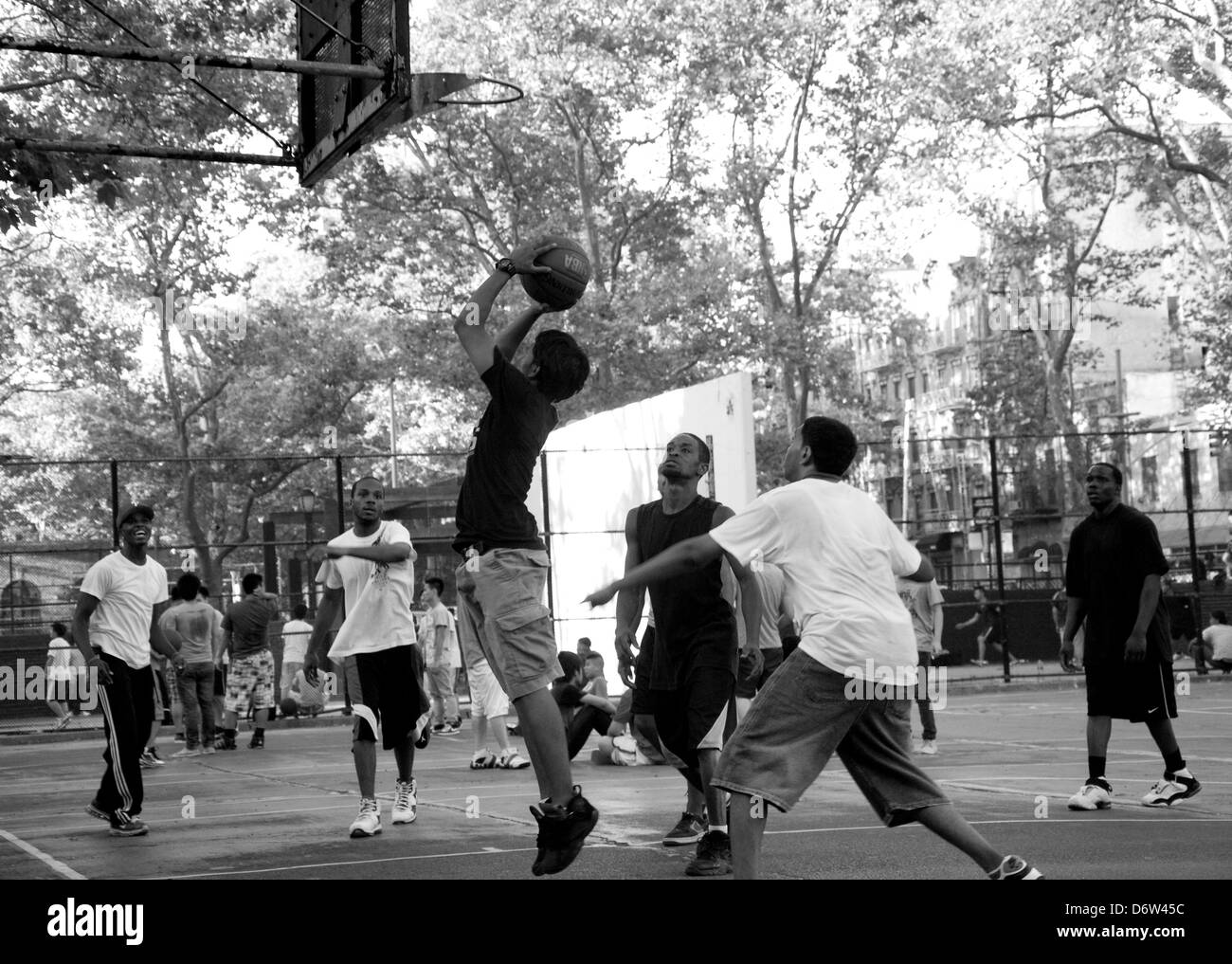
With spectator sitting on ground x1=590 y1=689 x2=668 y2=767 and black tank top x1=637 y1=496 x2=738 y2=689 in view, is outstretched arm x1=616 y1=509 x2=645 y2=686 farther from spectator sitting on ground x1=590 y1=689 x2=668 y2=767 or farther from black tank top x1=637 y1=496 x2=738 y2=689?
spectator sitting on ground x1=590 y1=689 x2=668 y2=767

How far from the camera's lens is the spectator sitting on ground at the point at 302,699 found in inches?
888

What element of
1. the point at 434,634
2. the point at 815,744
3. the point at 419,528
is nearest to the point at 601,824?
the point at 815,744

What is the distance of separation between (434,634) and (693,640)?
12.0 meters

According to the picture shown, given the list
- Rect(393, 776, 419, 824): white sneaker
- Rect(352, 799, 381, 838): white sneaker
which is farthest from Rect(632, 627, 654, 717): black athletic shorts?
Rect(393, 776, 419, 824): white sneaker

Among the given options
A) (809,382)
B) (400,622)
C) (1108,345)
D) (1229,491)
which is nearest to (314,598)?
(809,382)

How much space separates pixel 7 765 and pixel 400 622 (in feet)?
33.1

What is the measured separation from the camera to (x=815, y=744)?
582 cm

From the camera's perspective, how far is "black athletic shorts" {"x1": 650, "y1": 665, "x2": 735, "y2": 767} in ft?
25.3

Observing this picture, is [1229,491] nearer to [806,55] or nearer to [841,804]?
[806,55]

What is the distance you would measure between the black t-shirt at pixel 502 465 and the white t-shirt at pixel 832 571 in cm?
104

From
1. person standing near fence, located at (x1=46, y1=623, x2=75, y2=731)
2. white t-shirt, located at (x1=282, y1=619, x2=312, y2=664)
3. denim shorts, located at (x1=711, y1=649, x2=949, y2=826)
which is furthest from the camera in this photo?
white t-shirt, located at (x1=282, y1=619, x2=312, y2=664)

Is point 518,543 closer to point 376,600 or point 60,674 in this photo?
point 376,600

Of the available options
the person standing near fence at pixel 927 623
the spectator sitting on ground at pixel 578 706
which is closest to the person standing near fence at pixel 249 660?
the spectator sitting on ground at pixel 578 706
